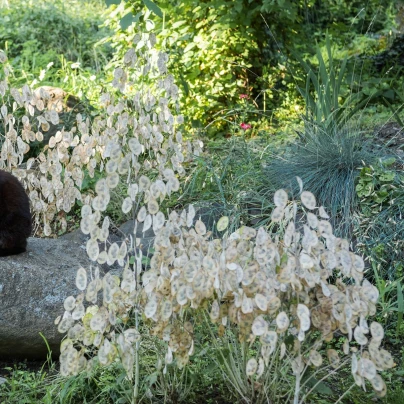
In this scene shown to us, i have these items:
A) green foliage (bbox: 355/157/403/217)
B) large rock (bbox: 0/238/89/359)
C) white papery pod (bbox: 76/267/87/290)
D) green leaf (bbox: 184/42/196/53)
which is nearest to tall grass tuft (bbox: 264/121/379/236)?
green foliage (bbox: 355/157/403/217)

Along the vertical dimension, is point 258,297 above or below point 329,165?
above

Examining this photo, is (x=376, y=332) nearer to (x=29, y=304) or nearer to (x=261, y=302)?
(x=261, y=302)

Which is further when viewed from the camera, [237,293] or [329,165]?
[329,165]

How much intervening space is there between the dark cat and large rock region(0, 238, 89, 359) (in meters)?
0.08

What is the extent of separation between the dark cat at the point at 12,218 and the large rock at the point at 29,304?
0.25ft

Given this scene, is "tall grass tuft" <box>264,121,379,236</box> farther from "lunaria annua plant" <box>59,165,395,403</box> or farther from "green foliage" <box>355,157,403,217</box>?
"lunaria annua plant" <box>59,165,395,403</box>

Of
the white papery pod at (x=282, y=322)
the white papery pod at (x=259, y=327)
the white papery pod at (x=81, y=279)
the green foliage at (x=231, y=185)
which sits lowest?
the green foliage at (x=231, y=185)

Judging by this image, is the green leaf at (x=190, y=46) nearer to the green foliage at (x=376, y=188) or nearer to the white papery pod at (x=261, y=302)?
the green foliage at (x=376, y=188)

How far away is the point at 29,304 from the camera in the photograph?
12.0 ft

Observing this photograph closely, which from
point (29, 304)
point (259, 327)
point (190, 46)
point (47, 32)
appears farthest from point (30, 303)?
point (47, 32)

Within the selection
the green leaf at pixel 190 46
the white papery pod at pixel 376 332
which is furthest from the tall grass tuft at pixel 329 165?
the green leaf at pixel 190 46

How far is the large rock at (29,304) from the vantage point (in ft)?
11.8

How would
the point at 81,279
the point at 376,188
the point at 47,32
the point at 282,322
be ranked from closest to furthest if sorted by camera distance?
the point at 282,322 < the point at 81,279 < the point at 376,188 < the point at 47,32

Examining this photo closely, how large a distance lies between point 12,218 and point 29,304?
19.6 inches
